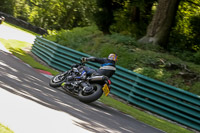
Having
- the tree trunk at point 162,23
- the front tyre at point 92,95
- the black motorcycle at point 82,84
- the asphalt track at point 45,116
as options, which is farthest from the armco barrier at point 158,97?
the tree trunk at point 162,23

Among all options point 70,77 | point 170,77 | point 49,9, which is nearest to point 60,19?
point 49,9

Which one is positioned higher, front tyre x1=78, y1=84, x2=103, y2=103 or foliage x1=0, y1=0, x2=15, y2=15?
front tyre x1=78, y1=84, x2=103, y2=103

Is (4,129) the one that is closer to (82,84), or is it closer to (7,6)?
(82,84)

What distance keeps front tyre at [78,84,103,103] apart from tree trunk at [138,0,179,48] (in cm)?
1038

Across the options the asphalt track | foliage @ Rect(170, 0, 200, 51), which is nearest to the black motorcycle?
the asphalt track

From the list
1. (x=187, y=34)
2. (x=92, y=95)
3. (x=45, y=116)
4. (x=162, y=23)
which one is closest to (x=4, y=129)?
(x=45, y=116)

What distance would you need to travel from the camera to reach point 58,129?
5.69m

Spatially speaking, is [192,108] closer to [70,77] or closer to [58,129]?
[70,77]

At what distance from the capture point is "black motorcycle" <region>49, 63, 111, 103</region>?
9.26 meters

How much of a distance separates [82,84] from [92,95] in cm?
77

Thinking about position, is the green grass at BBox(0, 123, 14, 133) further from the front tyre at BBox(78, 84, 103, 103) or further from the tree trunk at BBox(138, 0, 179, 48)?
the tree trunk at BBox(138, 0, 179, 48)

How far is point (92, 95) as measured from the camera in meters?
9.20

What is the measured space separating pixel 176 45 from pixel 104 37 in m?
5.04

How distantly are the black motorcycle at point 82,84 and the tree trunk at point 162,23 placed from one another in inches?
381
